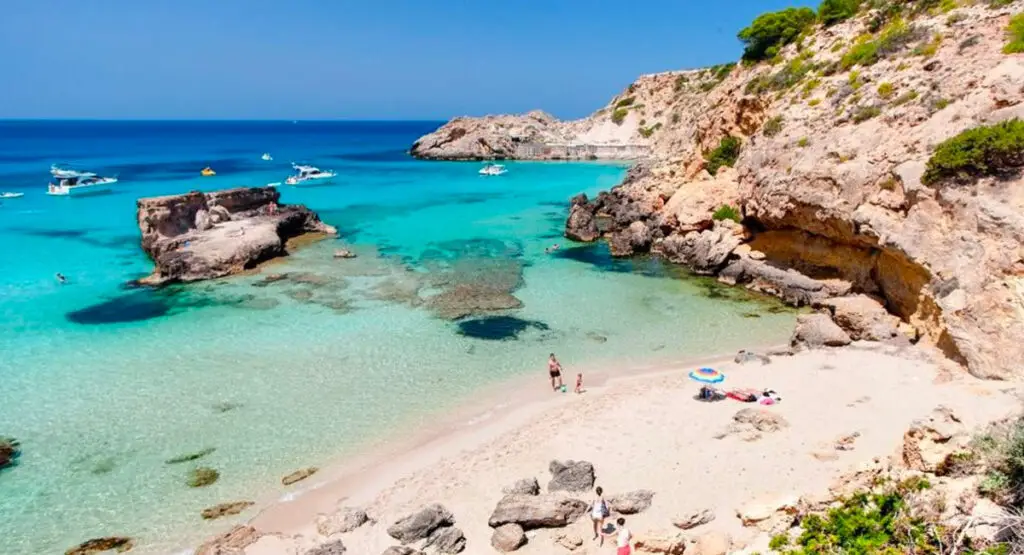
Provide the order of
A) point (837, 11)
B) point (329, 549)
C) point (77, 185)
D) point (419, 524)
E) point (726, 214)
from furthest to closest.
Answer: point (77, 185)
point (837, 11)
point (726, 214)
point (419, 524)
point (329, 549)

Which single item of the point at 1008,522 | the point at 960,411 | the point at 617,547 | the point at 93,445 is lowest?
the point at 93,445

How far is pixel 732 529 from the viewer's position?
9.86 metres

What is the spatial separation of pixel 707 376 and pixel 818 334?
450 cm

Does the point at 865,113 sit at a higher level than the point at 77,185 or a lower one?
higher

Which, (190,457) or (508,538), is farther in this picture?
(190,457)

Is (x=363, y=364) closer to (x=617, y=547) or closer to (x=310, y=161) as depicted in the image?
(x=617, y=547)

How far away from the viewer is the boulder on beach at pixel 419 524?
1074 cm

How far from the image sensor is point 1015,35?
2156 cm

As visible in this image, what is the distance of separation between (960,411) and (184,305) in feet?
82.2

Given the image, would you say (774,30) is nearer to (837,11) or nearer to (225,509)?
(837,11)

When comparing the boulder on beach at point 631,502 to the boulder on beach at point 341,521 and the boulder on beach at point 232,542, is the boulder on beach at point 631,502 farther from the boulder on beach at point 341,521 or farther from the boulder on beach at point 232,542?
the boulder on beach at point 232,542

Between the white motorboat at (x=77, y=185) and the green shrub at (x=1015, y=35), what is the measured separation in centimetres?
6356

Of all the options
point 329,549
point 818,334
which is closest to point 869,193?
point 818,334

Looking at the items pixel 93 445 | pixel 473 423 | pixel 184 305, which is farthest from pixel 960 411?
pixel 184 305
